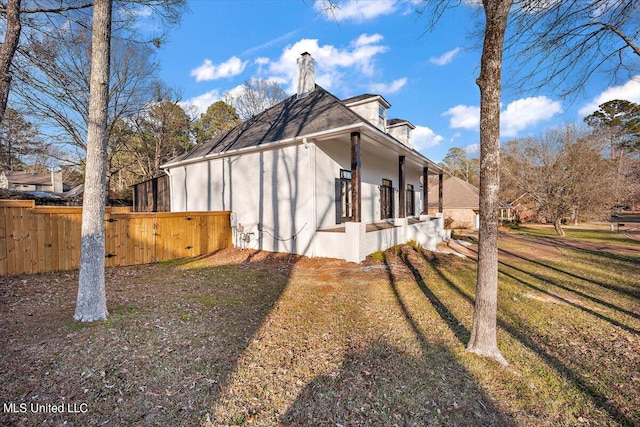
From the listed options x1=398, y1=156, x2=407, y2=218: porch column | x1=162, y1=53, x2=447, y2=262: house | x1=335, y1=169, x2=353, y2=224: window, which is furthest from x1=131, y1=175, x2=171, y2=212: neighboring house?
x1=398, y1=156, x2=407, y2=218: porch column

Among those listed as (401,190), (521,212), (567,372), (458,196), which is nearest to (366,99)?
(401,190)

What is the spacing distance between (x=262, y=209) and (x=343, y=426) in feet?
27.1

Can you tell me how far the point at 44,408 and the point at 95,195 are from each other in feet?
Result: 8.05

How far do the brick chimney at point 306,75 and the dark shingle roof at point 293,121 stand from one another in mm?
307

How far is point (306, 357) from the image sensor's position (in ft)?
10.3

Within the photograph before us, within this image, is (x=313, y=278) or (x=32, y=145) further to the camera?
(x=32, y=145)

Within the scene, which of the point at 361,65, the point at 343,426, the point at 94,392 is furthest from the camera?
the point at 361,65

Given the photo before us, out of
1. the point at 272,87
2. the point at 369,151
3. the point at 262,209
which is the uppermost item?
the point at 272,87

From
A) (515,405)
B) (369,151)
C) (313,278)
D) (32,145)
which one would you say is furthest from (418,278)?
(32,145)

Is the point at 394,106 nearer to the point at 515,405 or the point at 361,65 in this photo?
the point at 361,65

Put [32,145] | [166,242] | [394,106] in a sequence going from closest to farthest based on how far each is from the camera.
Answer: [166,242] < [394,106] < [32,145]

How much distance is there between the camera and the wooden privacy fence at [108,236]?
18.9 feet

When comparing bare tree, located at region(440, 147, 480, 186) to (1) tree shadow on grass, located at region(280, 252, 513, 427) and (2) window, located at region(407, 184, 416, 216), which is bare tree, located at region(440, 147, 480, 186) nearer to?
(2) window, located at region(407, 184, 416, 216)

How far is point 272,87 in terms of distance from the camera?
86.5 ft
